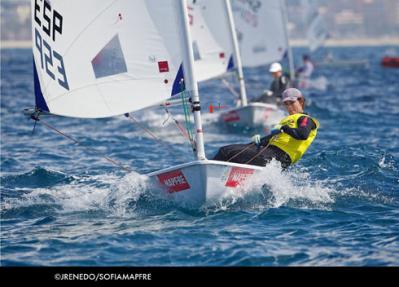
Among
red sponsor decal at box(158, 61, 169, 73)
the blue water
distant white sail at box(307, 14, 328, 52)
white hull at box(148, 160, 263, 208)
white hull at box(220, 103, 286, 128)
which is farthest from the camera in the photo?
distant white sail at box(307, 14, 328, 52)

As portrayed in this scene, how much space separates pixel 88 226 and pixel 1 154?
238 inches

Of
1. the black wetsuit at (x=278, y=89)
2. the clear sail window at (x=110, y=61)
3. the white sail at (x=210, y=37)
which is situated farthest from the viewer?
the black wetsuit at (x=278, y=89)

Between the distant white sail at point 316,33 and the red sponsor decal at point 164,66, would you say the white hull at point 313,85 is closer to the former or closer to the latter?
the distant white sail at point 316,33

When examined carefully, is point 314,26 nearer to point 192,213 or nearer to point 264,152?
point 264,152

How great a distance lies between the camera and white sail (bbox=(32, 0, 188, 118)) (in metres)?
8.88

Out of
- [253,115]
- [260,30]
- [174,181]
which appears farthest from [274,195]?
[260,30]

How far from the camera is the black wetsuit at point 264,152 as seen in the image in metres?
9.18

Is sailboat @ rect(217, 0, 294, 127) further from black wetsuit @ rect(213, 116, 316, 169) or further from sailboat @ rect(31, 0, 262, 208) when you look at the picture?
sailboat @ rect(31, 0, 262, 208)

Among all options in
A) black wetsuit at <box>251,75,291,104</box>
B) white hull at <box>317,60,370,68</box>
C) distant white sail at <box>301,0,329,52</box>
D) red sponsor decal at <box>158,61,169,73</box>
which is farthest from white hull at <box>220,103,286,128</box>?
white hull at <box>317,60,370,68</box>

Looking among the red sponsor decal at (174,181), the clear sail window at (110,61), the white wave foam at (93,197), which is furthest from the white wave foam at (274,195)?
the clear sail window at (110,61)

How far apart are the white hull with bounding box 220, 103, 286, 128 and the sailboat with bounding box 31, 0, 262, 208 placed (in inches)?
302
